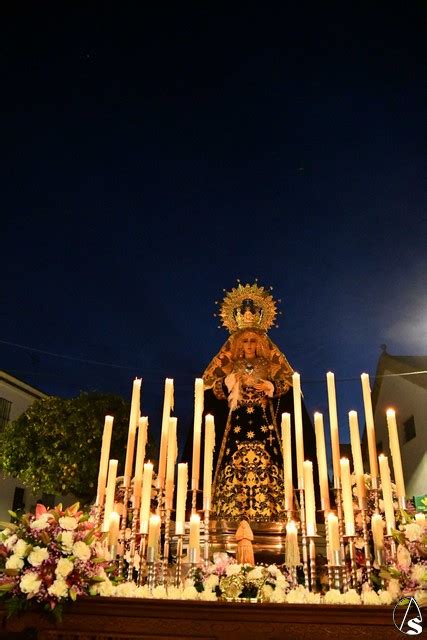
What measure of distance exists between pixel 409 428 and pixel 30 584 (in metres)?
16.2

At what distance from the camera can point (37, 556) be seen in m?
3.92

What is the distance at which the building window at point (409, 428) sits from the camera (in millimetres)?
17677

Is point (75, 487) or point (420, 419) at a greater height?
point (420, 419)

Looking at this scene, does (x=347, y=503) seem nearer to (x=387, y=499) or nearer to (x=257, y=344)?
(x=387, y=499)

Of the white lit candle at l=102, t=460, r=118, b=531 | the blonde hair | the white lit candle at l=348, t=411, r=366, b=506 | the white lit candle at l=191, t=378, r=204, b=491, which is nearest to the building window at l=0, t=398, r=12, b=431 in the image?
the blonde hair

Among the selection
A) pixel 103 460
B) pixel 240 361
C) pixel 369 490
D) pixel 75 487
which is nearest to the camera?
pixel 103 460

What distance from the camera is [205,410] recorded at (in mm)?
9977

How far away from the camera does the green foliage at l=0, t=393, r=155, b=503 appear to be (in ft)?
49.0

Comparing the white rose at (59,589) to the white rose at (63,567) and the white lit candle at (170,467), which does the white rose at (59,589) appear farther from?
the white lit candle at (170,467)

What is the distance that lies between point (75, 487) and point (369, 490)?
10.3 metres

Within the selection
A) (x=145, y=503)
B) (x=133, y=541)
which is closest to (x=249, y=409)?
(x=133, y=541)

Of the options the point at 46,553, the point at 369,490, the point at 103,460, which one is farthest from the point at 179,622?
the point at 369,490

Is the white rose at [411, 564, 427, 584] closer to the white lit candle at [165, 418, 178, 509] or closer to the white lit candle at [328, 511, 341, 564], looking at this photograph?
the white lit candle at [328, 511, 341, 564]

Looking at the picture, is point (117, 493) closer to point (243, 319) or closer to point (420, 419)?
point (243, 319)
